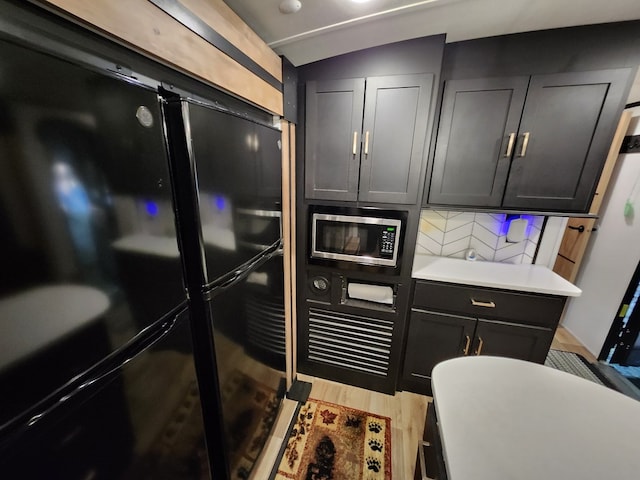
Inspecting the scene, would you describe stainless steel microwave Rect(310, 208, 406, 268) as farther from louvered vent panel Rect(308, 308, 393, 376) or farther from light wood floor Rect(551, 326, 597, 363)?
light wood floor Rect(551, 326, 597, 363)

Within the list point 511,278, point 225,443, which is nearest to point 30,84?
point 225,443

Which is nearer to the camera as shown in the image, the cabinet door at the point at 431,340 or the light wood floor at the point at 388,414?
the light wood floor at the point at 388,414

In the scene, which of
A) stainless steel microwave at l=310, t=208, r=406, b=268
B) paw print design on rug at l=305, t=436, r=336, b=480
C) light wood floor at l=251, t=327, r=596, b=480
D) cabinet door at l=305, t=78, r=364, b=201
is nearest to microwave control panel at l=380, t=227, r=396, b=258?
stainless steel microwave at l=310, t=208, r=406, b=268

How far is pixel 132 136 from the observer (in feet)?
2.04

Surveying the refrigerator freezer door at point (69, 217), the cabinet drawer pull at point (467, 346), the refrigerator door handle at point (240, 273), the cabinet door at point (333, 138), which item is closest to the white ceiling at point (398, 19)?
the cabinet door at point (333, 138)

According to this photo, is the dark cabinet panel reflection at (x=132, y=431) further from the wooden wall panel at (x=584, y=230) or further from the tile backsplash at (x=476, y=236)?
the wooden wall panel at (x=584, y=230)

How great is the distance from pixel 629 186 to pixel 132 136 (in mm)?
3550

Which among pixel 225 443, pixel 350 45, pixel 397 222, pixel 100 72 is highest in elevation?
pixel 350 45

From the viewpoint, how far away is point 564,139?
150 centimetres

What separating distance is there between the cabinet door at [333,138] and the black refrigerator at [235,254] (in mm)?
343

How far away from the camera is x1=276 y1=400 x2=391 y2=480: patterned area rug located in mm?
1459

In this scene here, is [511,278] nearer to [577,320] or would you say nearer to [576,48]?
[576,48]

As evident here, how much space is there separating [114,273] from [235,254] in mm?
441

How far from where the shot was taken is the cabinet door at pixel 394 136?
142 cm
